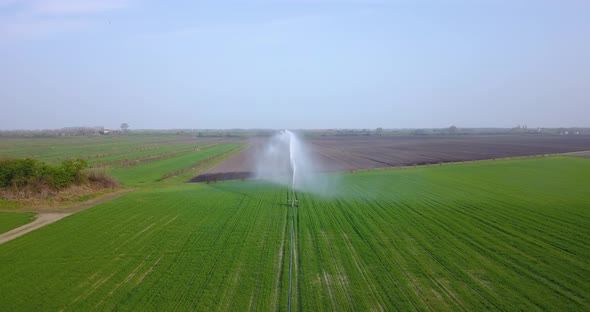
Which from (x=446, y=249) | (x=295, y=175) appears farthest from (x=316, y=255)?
(x=295, y=175)

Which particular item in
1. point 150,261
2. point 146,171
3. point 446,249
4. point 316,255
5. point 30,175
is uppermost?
point 30,175

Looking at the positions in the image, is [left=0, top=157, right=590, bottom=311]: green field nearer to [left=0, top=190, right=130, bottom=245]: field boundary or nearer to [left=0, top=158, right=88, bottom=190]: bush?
[left=0, top=190, right=130, bottom=245]: field boundary

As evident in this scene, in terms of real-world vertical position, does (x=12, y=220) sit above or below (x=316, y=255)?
below

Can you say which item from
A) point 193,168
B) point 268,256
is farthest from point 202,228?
point 193,168

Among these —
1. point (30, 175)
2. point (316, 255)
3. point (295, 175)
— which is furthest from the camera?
point (295, 175)

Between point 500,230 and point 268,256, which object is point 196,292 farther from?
point 500,230

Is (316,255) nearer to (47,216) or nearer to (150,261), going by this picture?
(150,261)

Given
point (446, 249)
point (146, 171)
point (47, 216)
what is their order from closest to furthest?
point (446, 249)
point (47, 216)
point (146, 171)

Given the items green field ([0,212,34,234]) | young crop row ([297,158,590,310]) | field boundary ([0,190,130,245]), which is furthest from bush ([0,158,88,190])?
young crop row ([297,158,590,310])
